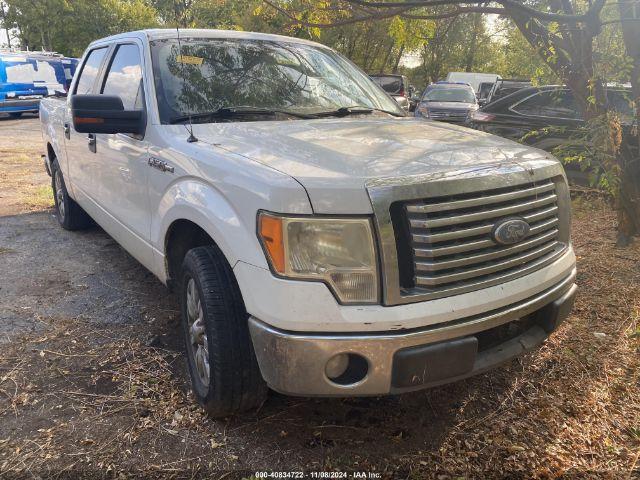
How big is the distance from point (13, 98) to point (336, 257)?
2046cm

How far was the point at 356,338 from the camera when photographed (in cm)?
204

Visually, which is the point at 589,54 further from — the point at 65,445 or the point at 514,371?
the point at 65,445

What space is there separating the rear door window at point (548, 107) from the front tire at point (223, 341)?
5828 mm

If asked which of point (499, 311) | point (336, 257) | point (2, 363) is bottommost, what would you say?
point (2, 363)

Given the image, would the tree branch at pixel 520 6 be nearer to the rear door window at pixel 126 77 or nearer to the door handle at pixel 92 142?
the rear door window at pixel 126 77

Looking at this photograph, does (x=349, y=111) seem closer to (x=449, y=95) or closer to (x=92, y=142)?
(x=92, y=142)

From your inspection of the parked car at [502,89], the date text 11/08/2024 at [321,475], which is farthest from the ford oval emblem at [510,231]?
the parked car at [502,89]

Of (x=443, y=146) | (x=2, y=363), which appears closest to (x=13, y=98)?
(x=2, y=363)

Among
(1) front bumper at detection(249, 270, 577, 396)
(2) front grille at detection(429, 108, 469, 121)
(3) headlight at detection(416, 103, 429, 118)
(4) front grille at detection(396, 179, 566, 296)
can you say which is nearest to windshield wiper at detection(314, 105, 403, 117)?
(4) front grille at detection(396, 179, 566, 296)

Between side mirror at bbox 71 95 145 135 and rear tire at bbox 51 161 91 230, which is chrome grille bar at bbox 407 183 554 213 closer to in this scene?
side mirror at bbox 71 95 145 135

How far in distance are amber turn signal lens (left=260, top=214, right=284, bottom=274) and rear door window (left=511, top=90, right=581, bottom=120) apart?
5.90 metres

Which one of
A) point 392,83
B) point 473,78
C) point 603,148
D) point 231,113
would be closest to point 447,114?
point 392,83

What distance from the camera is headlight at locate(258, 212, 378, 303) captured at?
2035mm

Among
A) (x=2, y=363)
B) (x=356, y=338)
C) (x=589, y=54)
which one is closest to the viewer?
(x=356, y=338)
